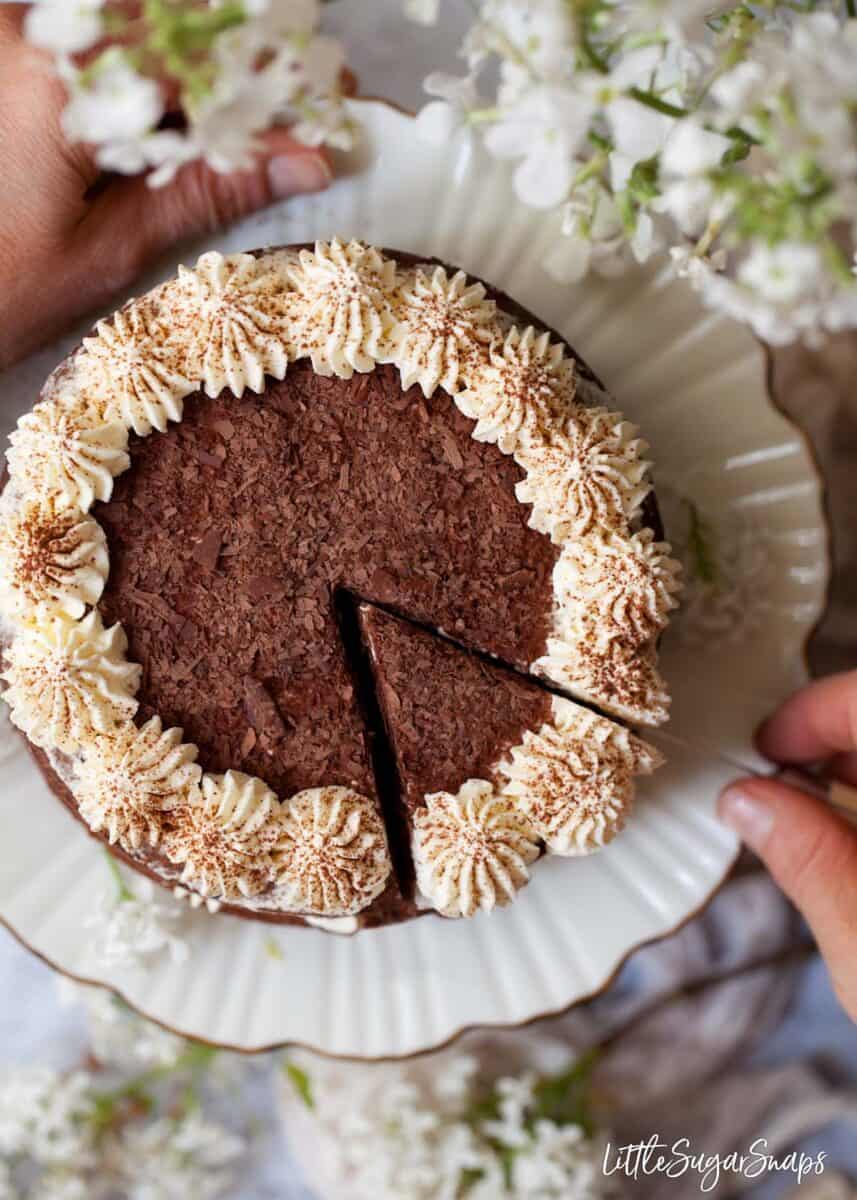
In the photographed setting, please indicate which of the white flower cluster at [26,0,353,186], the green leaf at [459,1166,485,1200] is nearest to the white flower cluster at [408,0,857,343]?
the white flower cluster at [26,0,353,186]

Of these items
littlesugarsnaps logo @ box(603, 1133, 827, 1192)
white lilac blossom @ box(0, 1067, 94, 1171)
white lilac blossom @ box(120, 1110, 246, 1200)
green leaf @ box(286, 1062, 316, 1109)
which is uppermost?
white lilac blossom @ box(0, 1067, 94, 1171)

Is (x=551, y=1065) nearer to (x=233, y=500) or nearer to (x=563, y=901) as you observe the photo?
(x=563, y=901)

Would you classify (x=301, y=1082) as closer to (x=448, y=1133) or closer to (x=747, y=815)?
(x=448, y=1133)

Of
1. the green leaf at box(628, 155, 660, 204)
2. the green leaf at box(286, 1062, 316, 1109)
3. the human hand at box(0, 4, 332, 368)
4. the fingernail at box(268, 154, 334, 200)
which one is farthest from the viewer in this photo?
the green leaf at box(286, 1062, 316, 1109)

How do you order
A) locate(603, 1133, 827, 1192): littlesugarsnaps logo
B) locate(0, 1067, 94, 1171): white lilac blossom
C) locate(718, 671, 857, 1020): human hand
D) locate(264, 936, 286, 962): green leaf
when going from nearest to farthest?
1. locate(718, 671, 857, 1020): human hand
2. locate(264, 936, 286, 962): green leaf
3. locate(0, 1067, 94, 1171): white lilac blossom
4. locate(603, 1133, 827, 1192): littlesugarsnaps logo

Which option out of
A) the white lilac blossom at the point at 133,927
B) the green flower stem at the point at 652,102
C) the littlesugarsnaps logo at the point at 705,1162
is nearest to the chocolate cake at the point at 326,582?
the white lilac blossom at the point at 133,927

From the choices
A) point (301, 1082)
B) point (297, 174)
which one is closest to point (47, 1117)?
point (301, 1082)

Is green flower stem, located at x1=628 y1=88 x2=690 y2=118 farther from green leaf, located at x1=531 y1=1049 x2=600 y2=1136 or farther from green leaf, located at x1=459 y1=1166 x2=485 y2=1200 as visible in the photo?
green leaf, located at x1=459 y1=1166 x2=485 y2=1200

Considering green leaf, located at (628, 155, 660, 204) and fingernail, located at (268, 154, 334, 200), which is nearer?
green leaf, located at (628, 155, 660, 204)
